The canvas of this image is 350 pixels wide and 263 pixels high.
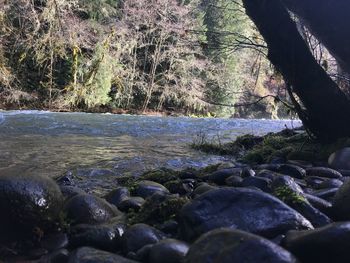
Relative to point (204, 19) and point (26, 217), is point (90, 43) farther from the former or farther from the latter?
point (26, 217)

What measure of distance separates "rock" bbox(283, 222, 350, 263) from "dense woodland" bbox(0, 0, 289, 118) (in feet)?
59.6

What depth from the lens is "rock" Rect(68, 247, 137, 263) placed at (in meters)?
2.49

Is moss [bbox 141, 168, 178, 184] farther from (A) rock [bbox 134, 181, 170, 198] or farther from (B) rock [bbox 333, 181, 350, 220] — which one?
(B) rock [bbox 333, 181, 350, 220]

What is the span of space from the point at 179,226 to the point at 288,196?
0.88 meters

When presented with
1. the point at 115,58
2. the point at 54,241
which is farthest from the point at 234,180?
the point at 115,58

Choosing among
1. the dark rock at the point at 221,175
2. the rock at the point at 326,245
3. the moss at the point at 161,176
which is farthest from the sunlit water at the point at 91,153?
the rock at the point at 326,245

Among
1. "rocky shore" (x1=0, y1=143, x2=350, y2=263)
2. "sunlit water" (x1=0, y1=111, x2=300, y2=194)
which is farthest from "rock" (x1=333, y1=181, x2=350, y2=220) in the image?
"sunlit water" (x1=0, y1=111, x2=300, y2=194)

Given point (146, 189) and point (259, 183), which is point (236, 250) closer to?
point (259, 183)

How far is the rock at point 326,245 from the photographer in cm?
225

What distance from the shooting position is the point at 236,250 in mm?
2057

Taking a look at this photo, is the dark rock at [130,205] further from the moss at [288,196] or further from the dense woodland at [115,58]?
the dense woodland at [115,58]

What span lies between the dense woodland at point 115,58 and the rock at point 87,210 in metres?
17.3

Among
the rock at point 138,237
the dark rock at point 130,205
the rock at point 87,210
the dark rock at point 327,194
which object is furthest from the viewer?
the dark rock at point 130,205

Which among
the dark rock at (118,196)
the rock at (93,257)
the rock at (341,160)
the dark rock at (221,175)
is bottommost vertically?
the dark rock at (118,196)
